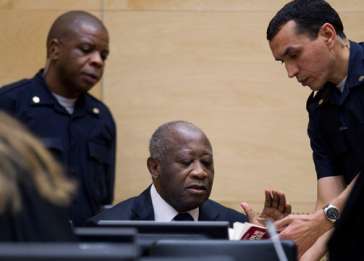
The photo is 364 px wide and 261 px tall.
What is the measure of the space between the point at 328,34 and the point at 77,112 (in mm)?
1077

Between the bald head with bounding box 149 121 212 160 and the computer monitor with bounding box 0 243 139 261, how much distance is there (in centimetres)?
274

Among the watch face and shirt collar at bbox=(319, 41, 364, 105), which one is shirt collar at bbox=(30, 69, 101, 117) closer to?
shirt collar at bbox=(319, 41, 364, 105)

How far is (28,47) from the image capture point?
540 centimetres

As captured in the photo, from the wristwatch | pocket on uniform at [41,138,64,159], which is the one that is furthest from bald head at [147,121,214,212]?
pocket on uniform at [41,138,64,159]

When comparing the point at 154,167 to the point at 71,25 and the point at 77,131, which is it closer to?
the point at 77,131

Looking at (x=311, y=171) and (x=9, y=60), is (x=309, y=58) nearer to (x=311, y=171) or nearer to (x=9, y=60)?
(x=311, y=171)

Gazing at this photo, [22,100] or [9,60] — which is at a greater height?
[9,60]

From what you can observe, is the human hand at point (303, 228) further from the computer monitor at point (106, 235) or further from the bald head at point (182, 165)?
the computer monitor at point (106, 235)

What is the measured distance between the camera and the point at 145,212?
12.3 feet

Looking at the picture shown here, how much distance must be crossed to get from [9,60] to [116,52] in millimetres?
642

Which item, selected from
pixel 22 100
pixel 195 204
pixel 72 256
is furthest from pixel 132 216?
pixel 72 256

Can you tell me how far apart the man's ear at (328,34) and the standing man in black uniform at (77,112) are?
3.05 ft

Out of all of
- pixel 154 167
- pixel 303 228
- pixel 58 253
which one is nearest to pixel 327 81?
pixel 303 228

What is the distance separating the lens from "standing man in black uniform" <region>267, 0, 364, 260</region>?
3.59 m
